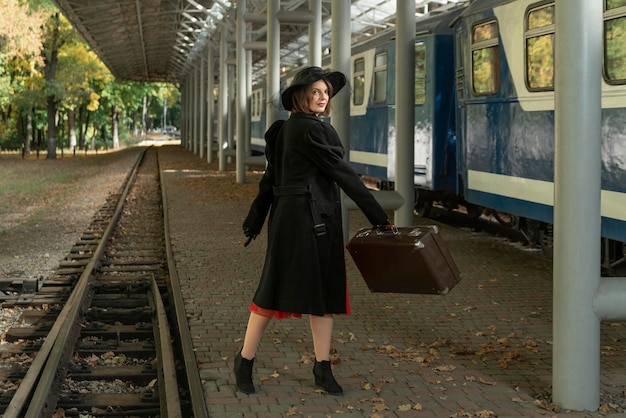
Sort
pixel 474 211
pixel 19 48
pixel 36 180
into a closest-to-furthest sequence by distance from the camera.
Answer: pixel 474 211, pixel 36 180, pixel 19 48

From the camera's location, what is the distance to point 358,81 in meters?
19.2

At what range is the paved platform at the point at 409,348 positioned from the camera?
19.5 ft

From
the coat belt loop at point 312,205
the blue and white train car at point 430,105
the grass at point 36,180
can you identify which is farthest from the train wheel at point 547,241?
the grass at point 36,180

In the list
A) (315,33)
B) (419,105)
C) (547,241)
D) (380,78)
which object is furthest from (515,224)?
(315,33)

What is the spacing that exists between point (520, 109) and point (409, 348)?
437cm

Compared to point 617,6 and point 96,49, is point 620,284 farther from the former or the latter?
point 96,49

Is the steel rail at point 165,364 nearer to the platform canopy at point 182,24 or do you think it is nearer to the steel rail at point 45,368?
the steel rail at point 45,368

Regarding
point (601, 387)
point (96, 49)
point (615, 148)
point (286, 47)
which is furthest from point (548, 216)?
point (96, 49)

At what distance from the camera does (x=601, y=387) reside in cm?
629

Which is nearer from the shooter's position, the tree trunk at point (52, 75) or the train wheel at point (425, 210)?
the train wheel at point (425, 210)

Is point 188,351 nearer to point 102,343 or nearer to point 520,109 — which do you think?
point 102,343

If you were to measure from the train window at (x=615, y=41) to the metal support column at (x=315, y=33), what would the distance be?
8298 mm

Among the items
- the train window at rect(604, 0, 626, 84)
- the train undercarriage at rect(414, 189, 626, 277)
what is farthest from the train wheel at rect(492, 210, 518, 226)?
the train window at rect(604, 0, 626, 84)

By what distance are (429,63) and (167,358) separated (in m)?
9.34
